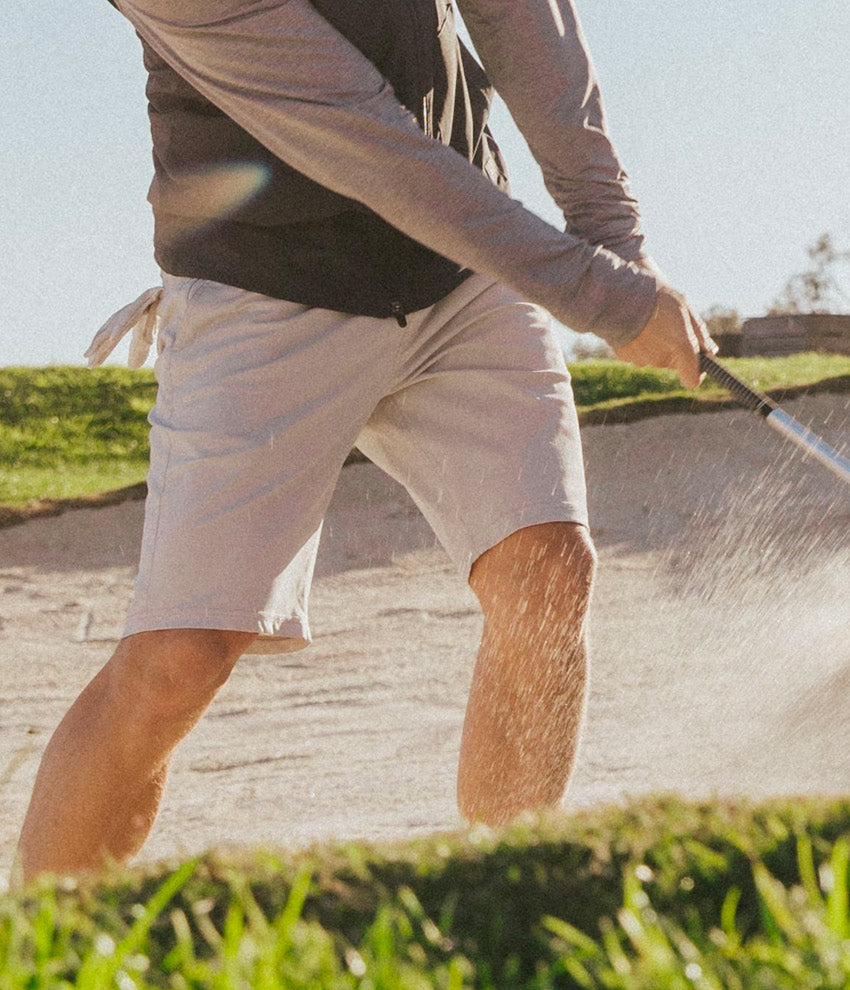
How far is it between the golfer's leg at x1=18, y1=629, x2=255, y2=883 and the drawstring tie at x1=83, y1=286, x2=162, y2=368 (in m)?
0.55

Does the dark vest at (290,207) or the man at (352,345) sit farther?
the dark vest at (290,207)

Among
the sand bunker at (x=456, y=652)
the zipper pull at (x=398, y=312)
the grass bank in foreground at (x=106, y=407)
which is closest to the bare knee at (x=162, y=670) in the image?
the sand bunker at (x=456, y=652)

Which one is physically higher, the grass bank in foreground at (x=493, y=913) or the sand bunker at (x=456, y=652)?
the grass bank in foreground at (x=493, y=913)

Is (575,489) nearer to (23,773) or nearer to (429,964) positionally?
(429,964)

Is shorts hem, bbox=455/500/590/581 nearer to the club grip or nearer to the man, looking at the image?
the man

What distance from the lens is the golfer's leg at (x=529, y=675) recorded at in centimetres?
190

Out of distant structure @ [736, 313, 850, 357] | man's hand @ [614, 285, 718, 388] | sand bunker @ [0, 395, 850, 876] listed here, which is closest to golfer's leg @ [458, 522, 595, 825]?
man's hand @ [614, 285, 718, 388]

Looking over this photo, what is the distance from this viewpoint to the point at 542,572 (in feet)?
6.22

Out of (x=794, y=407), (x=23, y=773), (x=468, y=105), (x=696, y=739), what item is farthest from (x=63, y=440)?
(x=468, y=105)

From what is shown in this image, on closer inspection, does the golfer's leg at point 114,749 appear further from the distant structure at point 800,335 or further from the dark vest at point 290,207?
the distant structure at point 800,335

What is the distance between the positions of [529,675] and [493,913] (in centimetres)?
99

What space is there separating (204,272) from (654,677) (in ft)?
9.06

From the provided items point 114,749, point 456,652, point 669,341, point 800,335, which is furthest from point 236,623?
point 800,335

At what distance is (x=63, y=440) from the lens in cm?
840
